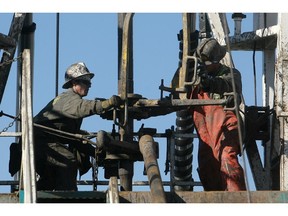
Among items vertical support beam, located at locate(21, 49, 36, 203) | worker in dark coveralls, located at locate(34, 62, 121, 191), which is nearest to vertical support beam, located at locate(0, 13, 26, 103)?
worker in dark coveralls, located at locate(34, 62, 121, 191)

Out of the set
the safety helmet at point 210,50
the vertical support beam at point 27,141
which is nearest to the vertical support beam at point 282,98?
the safety helmet at point 210,50

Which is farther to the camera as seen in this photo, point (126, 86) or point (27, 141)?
point (126, 86)

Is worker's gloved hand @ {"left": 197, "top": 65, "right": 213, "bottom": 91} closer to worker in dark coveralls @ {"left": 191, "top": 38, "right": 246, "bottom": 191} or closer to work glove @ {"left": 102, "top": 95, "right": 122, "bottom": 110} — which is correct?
worker in dark coveralls @ {"left": 191, "top": 38, "right": 246, "bottom": 191}

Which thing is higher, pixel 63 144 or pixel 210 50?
pixel 210 50

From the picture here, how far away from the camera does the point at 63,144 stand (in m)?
23.5

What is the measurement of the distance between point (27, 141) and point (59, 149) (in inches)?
144

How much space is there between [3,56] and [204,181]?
3042 mm

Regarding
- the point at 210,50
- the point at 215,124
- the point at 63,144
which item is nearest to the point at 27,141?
the point at 63,144

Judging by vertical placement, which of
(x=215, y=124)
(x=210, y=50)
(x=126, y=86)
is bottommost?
(x=215, y=124)

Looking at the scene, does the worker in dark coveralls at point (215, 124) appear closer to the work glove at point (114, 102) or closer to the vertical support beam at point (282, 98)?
the vertical support beam at point (282, 98)

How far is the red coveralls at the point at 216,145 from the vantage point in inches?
890

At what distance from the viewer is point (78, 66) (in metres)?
23.8

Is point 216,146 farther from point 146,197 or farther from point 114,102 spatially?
point 146,197

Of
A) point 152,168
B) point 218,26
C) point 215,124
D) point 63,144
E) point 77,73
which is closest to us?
point 152,168
